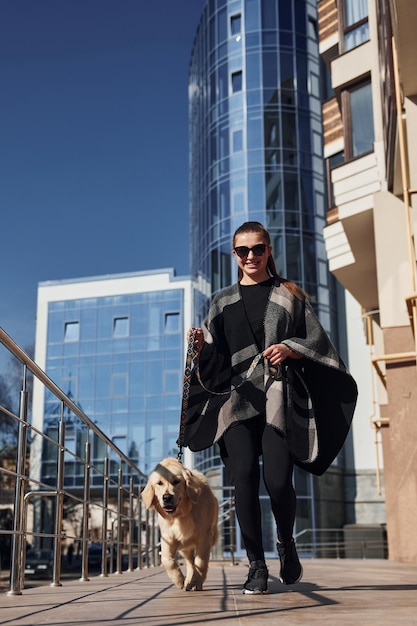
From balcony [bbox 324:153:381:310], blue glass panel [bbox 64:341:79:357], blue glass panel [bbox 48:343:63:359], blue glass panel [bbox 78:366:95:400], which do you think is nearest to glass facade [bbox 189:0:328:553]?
blue glass panel [bbox 78:366:95:400]

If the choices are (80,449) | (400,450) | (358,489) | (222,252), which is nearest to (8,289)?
(80,449)

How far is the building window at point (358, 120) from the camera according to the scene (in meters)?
14.2

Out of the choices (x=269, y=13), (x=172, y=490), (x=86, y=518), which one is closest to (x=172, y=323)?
(x=269, y=13)

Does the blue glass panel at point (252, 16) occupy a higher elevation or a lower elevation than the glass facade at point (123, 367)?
higher

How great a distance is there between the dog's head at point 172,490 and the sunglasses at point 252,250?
141 cm

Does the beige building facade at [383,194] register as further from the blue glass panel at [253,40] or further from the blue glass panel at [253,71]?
the blue glass panel at [253,40]

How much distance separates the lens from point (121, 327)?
1906 inches

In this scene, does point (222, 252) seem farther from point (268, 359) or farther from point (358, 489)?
point (268, 359)

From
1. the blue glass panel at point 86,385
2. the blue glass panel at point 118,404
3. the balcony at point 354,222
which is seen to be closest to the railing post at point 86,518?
the balcony at point 354,222

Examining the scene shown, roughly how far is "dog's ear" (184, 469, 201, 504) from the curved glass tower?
29505 mm

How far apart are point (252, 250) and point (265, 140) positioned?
32.5m

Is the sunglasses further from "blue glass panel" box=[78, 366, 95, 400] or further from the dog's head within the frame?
"blue glass panel" box=[78, 366, 95, 400]

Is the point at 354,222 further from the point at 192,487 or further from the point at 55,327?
the point at 55,327

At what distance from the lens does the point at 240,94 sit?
36750mm
